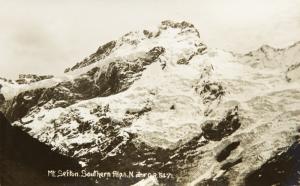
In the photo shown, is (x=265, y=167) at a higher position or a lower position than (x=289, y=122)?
lower

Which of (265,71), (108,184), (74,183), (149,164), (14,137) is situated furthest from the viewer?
(265,71)

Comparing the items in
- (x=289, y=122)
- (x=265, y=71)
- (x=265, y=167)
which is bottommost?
(x=265, y=167)

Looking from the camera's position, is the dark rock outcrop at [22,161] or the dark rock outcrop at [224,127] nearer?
the dark rock outcrop at [22,161]

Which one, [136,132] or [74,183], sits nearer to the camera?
[74,183]

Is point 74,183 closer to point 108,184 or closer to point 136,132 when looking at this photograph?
Answer: point 108,184

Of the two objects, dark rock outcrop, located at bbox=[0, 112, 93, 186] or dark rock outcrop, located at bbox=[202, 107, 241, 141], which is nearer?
dark rock outcrop, located at bbox=[0, 112, 93, 186]

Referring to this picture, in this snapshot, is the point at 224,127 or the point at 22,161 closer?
the point at 22,161

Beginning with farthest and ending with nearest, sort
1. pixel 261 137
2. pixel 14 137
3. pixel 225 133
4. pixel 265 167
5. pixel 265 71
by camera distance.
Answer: pixel 265 71
pixel 225 133
pixel 261 137
pixel 265 167
pixel 14 137

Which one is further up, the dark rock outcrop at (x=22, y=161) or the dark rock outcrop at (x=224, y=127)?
the dark rock outcrop at (x=224, y=127)

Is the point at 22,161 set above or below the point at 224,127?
below

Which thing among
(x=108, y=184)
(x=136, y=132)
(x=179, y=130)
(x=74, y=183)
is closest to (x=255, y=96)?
(x=179, y=130)

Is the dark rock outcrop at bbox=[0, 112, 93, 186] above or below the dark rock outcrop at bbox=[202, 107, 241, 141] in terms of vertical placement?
below
